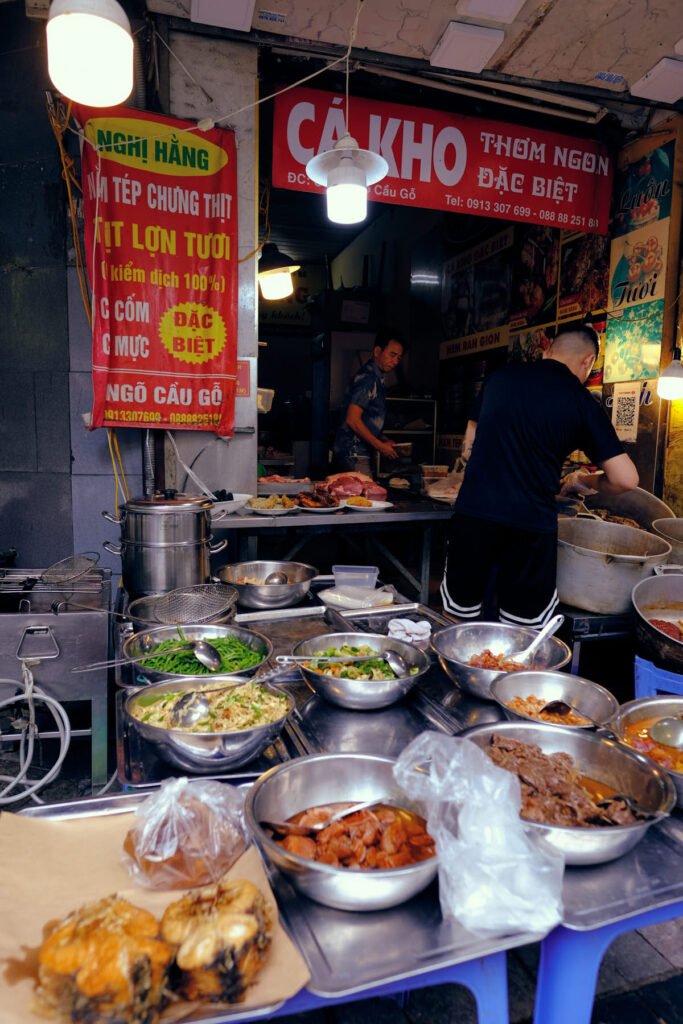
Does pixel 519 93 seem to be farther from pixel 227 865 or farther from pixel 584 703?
pixel 227 865

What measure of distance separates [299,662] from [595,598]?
7.21ft

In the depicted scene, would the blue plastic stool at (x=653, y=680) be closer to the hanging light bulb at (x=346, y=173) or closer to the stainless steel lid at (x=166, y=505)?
the stainless steel lid at (x=166, y=505)

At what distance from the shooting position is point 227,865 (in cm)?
123

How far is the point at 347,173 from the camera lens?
11.4ft

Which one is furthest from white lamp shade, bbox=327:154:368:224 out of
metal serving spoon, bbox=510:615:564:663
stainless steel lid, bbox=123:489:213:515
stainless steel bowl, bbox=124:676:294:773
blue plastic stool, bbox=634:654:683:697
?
stainless steel bowl, bbox=124:676:294:773

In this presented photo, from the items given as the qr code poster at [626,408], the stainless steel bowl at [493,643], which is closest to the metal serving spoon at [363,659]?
the stainless steel bowl at [493,643]

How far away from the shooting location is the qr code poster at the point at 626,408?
225 inches

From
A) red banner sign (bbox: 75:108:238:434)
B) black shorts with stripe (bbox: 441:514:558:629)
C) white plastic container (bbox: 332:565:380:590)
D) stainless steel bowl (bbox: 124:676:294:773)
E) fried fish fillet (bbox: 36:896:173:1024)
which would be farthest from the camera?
red banner sign (bbox: 75:108:238:434)

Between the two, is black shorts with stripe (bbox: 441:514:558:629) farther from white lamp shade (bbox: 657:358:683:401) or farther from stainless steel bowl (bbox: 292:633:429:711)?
white lamp shade (bbox: 657:358:683:401)

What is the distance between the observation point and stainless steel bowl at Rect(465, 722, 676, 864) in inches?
49.3

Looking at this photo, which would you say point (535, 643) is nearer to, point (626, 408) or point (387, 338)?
point (626, 408)

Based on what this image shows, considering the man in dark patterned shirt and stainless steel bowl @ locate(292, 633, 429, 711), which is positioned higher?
the man in dark patterned shirt

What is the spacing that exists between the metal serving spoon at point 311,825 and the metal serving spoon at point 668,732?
94cm

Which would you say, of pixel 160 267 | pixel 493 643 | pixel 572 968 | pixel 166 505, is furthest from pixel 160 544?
pixel 160 267
